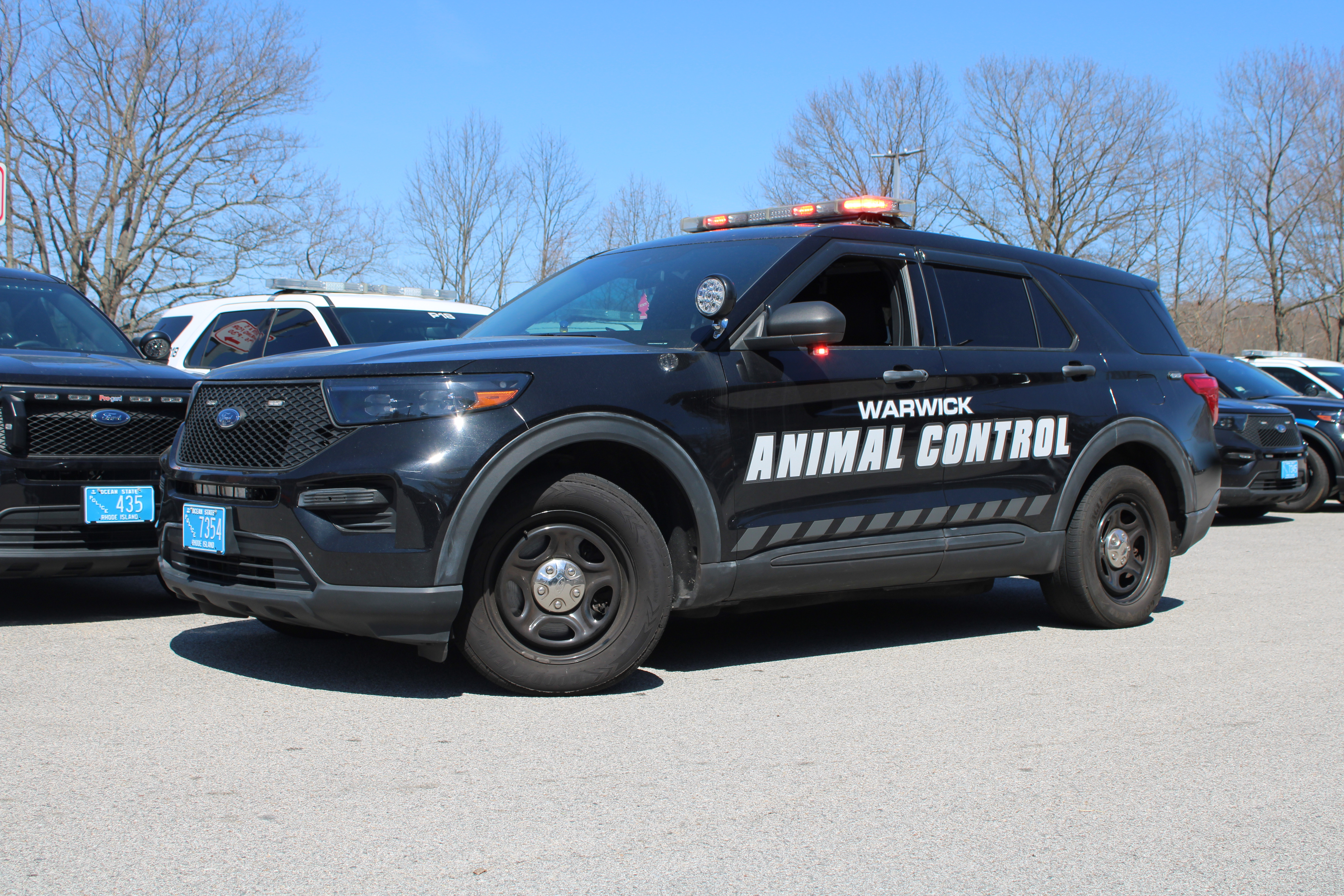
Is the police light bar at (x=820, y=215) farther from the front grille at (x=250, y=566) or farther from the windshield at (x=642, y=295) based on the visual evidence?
the front grille at (x=250, y=566)

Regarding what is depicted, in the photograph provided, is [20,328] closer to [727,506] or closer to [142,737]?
[142,737]

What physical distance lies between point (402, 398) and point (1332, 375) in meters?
16.8

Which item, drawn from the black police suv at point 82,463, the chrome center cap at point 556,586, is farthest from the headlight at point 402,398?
the black police suv at point 82,463

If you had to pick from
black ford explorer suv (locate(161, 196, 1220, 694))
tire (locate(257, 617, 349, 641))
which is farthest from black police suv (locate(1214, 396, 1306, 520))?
tire (locate(257, 617, 349, 641))

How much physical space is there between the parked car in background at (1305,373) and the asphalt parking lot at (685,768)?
1259 centimetres

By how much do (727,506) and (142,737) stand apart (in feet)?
7.25

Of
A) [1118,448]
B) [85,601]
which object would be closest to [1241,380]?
[1118,448]

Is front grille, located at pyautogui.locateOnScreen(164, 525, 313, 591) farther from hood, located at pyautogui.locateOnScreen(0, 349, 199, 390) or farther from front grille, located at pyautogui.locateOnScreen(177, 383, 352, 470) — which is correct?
hood, located at pyautogui.locateOnScreen(0, 349, 199, 390)

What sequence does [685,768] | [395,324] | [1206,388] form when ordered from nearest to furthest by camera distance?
[685,768], [1206,388], [395,324]

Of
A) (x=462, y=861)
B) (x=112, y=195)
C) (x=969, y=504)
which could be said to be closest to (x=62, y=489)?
(x=462, y=861)

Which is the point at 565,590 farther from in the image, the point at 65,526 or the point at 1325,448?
the point at 1325,448

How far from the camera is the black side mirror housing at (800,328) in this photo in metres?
4.85

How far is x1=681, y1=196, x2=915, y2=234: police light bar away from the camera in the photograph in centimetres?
580

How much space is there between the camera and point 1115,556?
6.42 m
